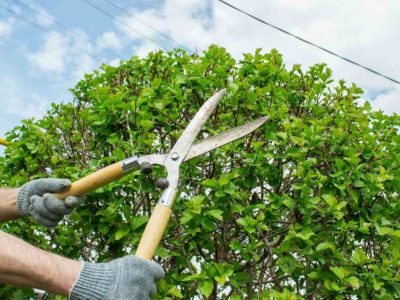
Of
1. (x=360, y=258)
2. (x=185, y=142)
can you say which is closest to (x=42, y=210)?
(x=185, y=142)

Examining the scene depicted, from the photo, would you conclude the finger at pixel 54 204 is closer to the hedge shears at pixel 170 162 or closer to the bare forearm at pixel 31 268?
the hedge shears at pixel 170 162

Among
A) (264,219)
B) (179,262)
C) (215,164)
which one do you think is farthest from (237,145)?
(179,262)

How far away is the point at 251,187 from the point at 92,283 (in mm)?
1432

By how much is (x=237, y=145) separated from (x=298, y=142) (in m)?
0.39

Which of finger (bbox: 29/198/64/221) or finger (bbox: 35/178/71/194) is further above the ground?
finger (bbox: 35/178/71/194)

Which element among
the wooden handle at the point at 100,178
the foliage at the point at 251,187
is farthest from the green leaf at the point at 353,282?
the wooden handle at the point at 100,178

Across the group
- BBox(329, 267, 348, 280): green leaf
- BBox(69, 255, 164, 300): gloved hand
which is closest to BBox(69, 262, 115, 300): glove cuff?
BBox(69, 255, 164, 300): gloved hand

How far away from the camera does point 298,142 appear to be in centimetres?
331

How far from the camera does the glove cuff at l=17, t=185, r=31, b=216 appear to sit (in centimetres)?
313

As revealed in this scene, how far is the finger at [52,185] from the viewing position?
303cm

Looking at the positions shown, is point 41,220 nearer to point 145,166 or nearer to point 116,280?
point 145,166

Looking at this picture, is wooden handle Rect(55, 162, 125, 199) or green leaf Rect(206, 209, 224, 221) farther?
green leaf Rect(206, 209, 224, 221)

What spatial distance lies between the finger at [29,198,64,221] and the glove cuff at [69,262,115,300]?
0.83 meters

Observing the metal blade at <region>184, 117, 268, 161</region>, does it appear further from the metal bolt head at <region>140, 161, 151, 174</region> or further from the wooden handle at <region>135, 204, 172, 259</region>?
the wooden handle at <region>135, 204, 172, 259</region>
